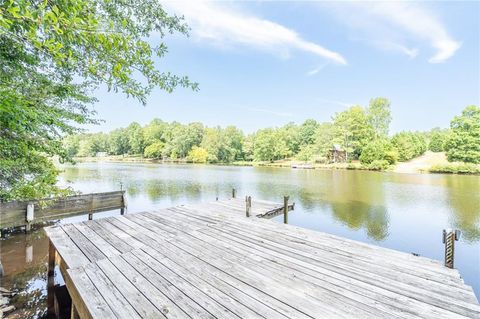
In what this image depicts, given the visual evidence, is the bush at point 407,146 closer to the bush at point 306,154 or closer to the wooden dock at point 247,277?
the bush at point 306,154

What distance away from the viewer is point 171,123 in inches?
2598

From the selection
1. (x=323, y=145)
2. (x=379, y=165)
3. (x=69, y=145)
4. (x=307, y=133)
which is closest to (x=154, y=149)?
(x=307, y=133)

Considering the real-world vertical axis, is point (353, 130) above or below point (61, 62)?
above

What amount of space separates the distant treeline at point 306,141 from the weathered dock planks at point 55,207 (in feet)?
66.4

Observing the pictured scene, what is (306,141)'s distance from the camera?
5359 cm

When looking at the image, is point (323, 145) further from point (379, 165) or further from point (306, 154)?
point (379, 165)

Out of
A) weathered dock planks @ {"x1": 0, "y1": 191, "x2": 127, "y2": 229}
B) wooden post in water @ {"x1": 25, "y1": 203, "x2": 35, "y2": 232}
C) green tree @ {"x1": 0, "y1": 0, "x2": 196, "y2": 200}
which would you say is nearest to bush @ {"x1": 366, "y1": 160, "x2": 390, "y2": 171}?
weathered dock planks @ {"x1": 0, "y1": 191, "x2": 127, "y2": 229}

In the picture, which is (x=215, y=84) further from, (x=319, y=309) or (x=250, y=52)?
(x=319, y=309)

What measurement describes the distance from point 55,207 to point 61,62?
6.67 meters

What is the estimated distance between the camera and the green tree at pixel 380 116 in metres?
42.0

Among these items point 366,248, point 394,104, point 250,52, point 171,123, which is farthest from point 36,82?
point 171,123

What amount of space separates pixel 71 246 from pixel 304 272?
3.58 metres

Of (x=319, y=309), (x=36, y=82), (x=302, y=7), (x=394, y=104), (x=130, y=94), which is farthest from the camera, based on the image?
(x=394, y=104)

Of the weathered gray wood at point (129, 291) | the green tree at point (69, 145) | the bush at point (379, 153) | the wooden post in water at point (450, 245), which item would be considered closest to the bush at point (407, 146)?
the bush at point (379, 153)
